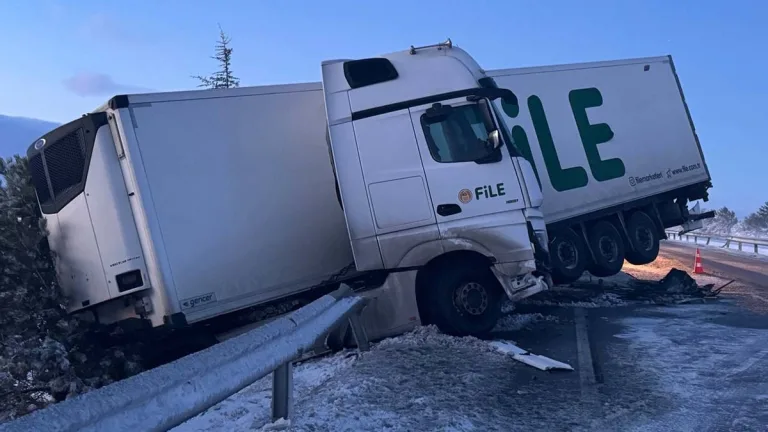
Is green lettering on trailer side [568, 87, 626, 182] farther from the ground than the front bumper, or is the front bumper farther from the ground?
green lettering on trailer side [568, 87, 626, 182]

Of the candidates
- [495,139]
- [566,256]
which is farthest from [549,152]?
[495,139]

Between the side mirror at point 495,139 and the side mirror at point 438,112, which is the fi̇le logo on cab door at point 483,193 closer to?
the side mirror at point 495,139

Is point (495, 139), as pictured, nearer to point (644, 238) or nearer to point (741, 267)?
point (644, 238)

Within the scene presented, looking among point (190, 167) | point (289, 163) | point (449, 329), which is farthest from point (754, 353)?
point (190, 167)

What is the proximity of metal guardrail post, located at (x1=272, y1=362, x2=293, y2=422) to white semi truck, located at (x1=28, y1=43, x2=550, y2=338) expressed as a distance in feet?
9.28

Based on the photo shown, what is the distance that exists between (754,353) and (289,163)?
534 centimetres

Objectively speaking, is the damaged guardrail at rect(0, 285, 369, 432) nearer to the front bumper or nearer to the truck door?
the truck door

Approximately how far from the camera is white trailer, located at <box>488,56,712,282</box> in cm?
1144

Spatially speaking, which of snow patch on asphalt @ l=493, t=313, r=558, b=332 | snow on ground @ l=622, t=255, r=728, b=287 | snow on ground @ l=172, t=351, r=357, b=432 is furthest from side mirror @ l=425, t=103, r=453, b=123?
snow on ground @ l=622, t=255, r=728, b=287

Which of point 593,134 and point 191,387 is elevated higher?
point 593,134

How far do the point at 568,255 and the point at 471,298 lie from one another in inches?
176

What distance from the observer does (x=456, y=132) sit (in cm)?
802

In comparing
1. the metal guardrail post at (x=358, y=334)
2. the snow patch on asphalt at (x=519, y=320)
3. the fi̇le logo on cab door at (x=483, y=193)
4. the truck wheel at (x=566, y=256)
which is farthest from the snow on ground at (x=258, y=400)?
the truck wheel at (x=566, y=256)

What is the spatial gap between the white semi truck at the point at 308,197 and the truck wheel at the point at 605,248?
4.57 meters
